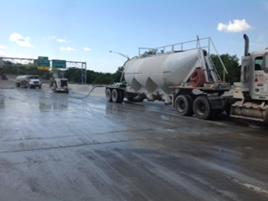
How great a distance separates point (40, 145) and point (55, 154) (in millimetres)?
1371

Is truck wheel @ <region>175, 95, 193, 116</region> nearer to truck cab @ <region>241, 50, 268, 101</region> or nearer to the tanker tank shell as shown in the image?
the tanker tank shell

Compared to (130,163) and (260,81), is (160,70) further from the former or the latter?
(130,163)

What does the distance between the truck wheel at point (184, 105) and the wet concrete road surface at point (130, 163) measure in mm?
5585

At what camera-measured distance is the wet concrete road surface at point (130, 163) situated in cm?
662

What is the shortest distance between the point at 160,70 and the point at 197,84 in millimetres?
3911

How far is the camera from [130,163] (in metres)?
8.84

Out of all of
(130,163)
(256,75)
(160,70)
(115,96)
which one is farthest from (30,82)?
(130,163)

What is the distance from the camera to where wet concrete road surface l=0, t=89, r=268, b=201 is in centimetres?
662

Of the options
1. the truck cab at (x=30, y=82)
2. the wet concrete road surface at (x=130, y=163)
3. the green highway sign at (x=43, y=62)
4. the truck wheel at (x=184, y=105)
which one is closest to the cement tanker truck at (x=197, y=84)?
the truck wheel at (x=184, y=105)

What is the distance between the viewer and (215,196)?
6.43 m

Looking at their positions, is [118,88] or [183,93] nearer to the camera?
[183,93]

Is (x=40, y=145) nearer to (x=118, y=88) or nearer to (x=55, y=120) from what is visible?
(x=55, y=120)

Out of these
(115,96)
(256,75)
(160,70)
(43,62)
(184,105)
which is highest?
(43,62)

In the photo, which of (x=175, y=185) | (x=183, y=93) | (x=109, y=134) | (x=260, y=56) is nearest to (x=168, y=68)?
(x=183, y=93)
